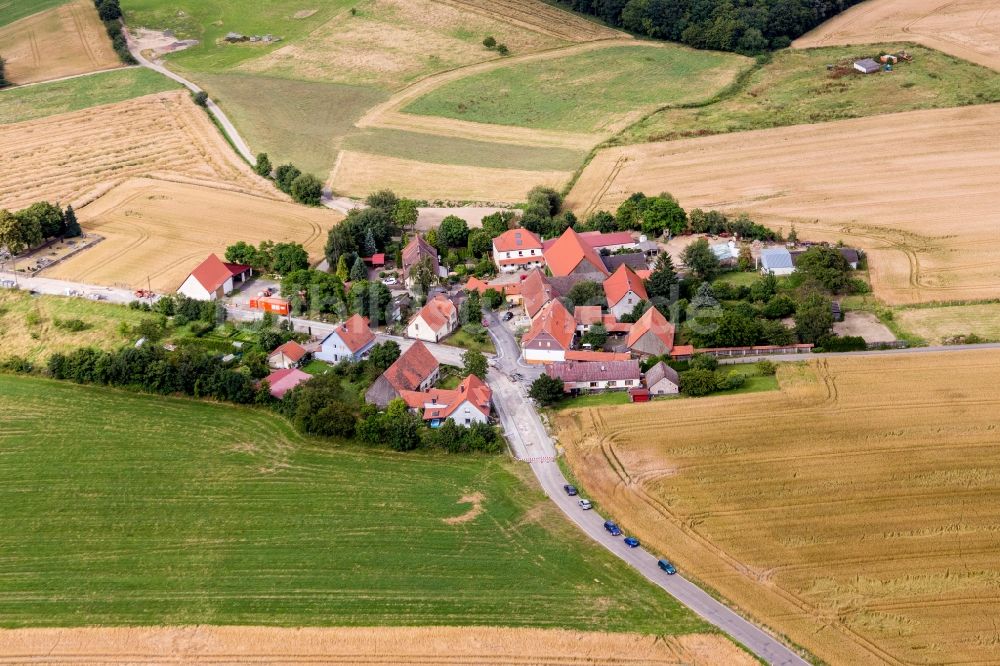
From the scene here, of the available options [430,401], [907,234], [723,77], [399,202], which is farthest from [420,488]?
[723,77]

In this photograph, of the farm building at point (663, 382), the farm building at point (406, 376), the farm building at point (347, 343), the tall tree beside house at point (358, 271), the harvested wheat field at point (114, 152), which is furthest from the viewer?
the harvested wheat field at point (114, 152)

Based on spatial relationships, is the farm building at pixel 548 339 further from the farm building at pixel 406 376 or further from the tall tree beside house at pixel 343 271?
the tall tree beside house at pixel 343 271

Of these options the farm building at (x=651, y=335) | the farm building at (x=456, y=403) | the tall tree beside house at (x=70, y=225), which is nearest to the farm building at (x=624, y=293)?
the farm building at (x=651, y=335)

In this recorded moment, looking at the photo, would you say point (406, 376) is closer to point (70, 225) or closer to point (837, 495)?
point (837, 495)

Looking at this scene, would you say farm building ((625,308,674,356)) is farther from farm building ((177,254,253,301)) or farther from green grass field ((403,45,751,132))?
green grass field ((403,45,751,132))

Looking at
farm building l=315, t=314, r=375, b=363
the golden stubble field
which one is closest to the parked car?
the golden stubble field

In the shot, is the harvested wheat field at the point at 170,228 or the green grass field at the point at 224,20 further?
the green grass field at the point at 224,20
